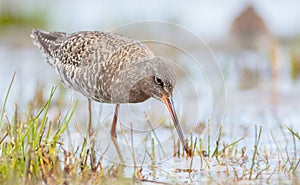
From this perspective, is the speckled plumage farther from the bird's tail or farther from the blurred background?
the blurred background

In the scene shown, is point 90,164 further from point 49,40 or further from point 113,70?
point 49,40

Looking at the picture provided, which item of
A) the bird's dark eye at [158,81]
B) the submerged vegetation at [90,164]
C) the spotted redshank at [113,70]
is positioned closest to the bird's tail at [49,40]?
the spotted redshank at [113,70]

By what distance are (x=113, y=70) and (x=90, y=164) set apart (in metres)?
1.28

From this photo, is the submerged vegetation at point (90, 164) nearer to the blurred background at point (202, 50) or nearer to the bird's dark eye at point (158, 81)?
the bird's dark eye at point (158, 81)

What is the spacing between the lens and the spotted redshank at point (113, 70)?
6.15 meters

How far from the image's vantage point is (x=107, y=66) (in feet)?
22.0

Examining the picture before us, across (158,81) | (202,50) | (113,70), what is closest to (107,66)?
(113,70)

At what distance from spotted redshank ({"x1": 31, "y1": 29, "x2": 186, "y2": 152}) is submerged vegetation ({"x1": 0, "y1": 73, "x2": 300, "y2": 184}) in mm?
352

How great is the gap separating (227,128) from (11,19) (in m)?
7.56

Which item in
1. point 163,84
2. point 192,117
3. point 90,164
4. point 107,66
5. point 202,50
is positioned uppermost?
point 202,50

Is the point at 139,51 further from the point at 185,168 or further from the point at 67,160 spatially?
the point at 67,160

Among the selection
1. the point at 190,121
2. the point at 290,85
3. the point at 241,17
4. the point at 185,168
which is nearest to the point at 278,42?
the point at 241,17

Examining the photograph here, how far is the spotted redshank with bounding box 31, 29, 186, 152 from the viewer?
20.2 ft

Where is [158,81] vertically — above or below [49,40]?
below
